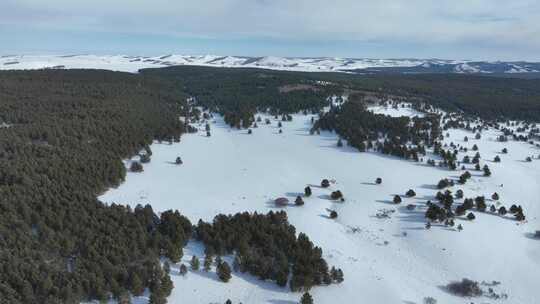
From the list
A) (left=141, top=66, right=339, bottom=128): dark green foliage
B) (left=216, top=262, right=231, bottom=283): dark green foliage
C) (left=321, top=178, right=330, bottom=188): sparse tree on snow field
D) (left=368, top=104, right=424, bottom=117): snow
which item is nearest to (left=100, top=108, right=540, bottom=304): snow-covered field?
(left=216, top=262, right=231, bottom=283): dark green foliage

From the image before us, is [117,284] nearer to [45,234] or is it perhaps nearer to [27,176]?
[45,234]

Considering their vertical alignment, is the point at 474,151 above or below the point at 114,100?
below

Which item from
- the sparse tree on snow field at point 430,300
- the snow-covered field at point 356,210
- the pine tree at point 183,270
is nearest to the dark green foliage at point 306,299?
the snow-covered field at point 356,210

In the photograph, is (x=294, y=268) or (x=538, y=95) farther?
(x=538, y=95)

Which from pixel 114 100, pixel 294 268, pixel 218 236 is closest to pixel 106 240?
pixel 218 236

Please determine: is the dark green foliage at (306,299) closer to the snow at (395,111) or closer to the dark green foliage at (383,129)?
the dark green foliage at (383,129)
